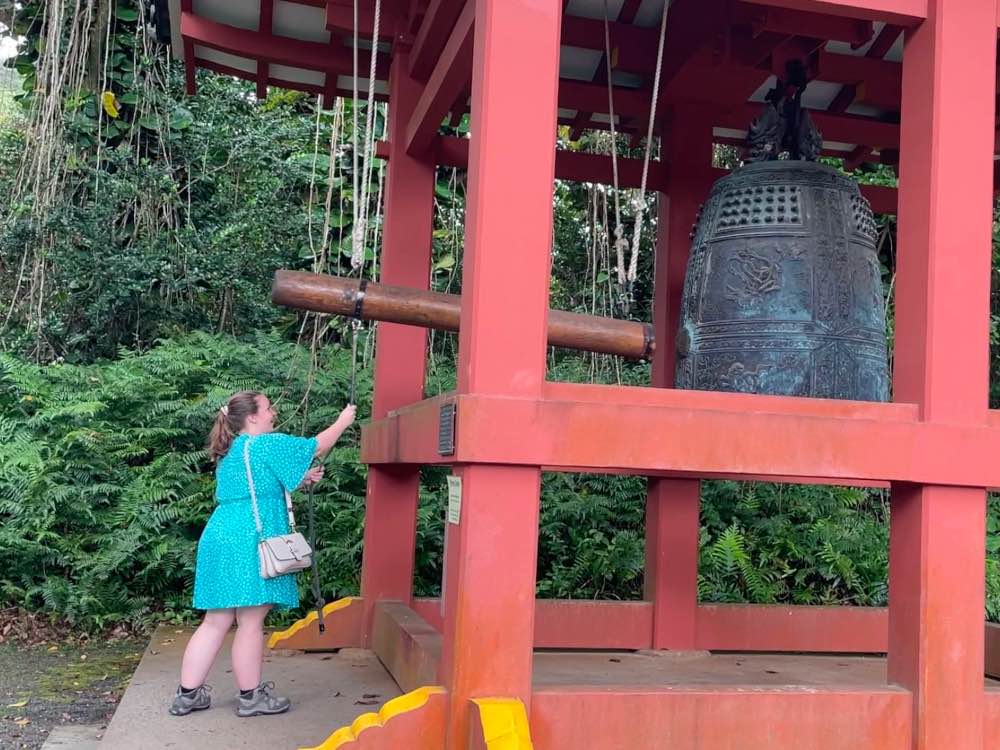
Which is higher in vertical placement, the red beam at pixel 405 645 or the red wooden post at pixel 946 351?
the red wooden post at pixel 946 351

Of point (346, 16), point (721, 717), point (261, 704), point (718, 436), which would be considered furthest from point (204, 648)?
point (346, 16)

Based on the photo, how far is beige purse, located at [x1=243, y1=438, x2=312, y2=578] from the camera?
12.4 ft

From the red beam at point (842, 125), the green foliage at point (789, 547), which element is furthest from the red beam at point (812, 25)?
the green foliage at point (789, 547)

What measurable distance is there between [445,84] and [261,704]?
242cm

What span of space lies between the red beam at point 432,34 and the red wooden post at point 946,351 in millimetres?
1477

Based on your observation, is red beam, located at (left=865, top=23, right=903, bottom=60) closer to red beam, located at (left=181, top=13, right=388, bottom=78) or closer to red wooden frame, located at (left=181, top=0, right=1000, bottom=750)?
red wooden frame, located at (left=181, top=0, right=1000, bottom=750)

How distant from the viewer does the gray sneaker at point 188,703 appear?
3.82 m

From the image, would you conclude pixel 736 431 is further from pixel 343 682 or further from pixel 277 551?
pixel 343 682

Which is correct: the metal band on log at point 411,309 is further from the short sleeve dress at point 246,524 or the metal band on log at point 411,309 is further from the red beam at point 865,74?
the red beam at point 865,74

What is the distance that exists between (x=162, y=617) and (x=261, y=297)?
3291mm

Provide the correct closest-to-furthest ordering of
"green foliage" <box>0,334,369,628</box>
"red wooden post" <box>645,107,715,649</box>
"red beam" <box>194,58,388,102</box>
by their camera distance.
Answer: "red wooden post" <box>645,107,715,649</box> → "red beam" <box>194,58,388,102</box> → "green foliage" <box>0,334,369,628</box>

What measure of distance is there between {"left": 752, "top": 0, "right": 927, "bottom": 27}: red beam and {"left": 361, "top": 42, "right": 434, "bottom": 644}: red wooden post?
213 centimetres

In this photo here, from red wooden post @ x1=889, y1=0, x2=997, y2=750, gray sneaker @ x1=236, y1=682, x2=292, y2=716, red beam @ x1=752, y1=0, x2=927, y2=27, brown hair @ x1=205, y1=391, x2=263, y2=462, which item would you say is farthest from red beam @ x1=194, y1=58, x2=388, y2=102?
red wooden post @ x1=889, y1=0, x2=997, y2=750

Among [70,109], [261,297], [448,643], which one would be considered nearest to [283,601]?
[448,643]
